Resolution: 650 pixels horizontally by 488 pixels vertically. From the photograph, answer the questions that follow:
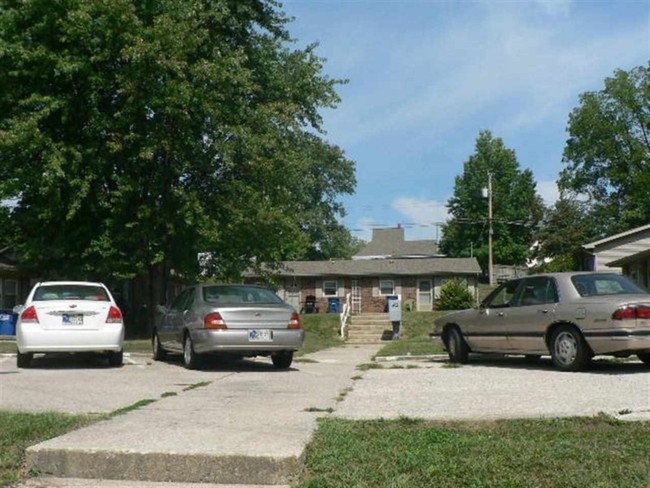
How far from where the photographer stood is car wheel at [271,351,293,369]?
14.3 metres

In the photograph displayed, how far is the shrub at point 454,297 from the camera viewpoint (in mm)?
42875

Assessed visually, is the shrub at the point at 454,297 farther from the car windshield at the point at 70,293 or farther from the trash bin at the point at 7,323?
the car windshield at the point at 70,293

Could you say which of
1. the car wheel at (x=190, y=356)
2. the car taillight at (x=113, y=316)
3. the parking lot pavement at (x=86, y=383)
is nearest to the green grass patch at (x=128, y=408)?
the parking lot pavement at (x=86, y=383)

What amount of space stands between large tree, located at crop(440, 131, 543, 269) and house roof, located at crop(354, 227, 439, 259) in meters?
16.2

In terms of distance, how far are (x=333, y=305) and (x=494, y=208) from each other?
1068 inches

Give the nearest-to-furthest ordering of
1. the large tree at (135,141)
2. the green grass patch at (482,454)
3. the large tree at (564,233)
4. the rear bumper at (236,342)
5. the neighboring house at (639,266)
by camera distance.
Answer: the green grass patch at (482,454) → the rear bumper at (236,342) → the large tree at (135,141) → the neighboring house at (639,266) → the large tree at (564,233)

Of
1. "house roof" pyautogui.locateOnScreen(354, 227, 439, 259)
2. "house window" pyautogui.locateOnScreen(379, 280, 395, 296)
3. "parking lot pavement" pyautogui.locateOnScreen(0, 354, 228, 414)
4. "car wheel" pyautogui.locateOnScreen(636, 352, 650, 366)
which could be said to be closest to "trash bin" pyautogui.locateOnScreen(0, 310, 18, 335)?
"parking lot pavement" pyautogui.locateOnScreen(0, 354, 228, 414)

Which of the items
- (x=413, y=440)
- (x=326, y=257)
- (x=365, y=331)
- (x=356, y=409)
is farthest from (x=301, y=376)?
(x=326, y=257)

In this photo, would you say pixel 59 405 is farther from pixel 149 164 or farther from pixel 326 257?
pixel 326 257

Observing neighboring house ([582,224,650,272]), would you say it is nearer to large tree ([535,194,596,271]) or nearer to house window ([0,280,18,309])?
large tree ([535,194,596,271])

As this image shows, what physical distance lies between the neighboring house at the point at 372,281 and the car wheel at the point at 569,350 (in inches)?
1405

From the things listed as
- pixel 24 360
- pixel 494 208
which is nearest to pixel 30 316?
pixel 24 360

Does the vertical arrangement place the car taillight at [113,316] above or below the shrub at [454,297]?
below

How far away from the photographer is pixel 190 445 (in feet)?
19.9
